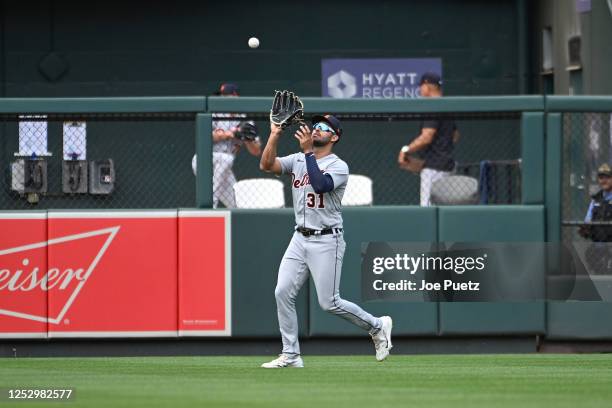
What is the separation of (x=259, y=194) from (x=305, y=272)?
225cm

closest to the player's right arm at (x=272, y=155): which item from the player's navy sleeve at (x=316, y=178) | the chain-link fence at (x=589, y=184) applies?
the player's navy sleeve at (x=316, y=178)

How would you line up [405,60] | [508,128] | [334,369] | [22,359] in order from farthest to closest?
1. [405,60]
2. [508,128]
3. [22,359]
4. [334,369]

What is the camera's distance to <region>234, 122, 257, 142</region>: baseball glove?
11.9 meters

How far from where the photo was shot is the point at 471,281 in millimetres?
11555

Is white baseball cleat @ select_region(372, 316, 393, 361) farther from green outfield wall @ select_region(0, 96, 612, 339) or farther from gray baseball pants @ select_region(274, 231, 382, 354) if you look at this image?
green outfield wall @ select_region(0, 96, 612, 339)

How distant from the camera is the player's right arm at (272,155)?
31.3 ft

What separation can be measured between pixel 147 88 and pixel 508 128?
4495 millimetres

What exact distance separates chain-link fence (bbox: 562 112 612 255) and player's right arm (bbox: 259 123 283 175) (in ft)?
10.1

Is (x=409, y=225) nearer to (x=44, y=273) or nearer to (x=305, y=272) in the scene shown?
(x=305, y=272)

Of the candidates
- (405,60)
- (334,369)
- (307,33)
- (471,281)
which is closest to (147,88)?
(307,33)

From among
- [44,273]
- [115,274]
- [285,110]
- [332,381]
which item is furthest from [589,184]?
[44,273]

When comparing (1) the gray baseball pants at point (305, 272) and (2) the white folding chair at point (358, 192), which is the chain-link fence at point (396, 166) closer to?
(2) the white folding chair at point (358, 192)

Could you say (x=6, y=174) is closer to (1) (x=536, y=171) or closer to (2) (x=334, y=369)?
(2) (x=334, y=369)

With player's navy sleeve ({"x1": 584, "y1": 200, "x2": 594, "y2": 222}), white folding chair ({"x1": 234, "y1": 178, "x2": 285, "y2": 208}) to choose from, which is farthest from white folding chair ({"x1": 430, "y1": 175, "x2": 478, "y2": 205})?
white folding chair ({"x1": 234, "y1": 178, "x2": 285, "y2": 208})
